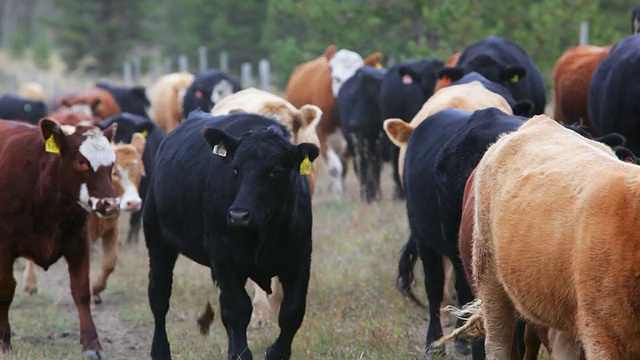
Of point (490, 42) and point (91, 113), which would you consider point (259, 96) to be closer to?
point (490, 42)

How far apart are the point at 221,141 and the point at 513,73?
4.77m

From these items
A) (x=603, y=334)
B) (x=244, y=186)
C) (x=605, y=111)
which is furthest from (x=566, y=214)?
(x=605, y=111)

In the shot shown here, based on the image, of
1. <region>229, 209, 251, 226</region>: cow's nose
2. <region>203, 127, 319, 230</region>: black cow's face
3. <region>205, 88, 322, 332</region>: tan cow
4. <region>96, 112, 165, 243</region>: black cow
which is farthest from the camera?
<region>96, 112, 165, 243</region>: black cow

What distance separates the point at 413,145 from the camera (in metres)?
8.01

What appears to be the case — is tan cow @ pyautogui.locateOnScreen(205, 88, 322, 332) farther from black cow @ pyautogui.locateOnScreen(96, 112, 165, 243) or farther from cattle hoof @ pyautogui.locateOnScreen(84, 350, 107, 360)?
black cow @ pyautogui.locateOnScreen(96, 112, 165, 243)

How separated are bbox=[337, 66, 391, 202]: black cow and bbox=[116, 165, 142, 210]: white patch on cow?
16.4 feet

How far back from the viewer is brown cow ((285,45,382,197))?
1678cm

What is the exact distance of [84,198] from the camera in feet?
27.5

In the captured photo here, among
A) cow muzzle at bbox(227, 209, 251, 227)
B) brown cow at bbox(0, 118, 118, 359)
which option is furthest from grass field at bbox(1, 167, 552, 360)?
cow muzzle at bbox(227, 209, 251, 227)

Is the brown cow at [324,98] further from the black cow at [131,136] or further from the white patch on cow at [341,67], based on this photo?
the black cow at [131,136]

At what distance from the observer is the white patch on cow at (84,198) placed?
837cm

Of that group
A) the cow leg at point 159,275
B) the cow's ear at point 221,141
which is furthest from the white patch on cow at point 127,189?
the cow's ear at point 221,141

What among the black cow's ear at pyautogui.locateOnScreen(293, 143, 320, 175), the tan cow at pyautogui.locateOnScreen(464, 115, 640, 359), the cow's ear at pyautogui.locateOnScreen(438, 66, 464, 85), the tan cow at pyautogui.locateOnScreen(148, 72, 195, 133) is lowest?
the tan cow at pyautogui.locateOnScreen(148, 72, 195, 133)

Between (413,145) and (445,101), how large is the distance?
1050mm
